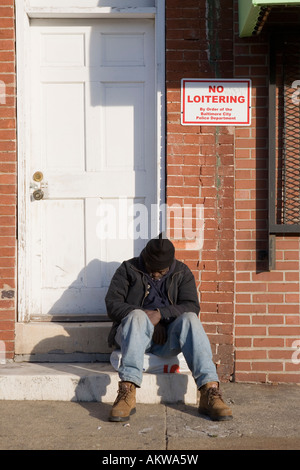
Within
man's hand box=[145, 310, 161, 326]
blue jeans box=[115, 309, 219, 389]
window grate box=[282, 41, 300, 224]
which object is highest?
window grate box=[282, 41, 300, 224]

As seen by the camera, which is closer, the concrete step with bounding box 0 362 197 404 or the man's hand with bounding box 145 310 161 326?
the man's hand with bounding box 145 310 161 326

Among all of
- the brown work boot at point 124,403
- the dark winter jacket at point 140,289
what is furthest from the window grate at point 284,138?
the brown work boot at point 124,403

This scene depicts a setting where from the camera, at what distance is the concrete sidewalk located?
4156 mm

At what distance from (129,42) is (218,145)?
116 cm

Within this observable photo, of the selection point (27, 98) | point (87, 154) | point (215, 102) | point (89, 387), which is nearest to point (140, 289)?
point (89, 387)

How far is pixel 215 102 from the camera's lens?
5523mm

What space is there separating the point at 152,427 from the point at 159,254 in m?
1.19

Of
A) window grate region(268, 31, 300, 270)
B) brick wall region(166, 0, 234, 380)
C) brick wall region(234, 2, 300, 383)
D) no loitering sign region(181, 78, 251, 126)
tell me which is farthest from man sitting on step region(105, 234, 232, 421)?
no loitering sign region(181, 78, 251, 126)

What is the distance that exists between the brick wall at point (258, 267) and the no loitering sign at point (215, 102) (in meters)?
0.07

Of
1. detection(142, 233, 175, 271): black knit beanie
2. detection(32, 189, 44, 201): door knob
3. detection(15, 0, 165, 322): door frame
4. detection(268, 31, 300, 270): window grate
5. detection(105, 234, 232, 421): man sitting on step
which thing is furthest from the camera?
detection(32, 189, 44, 201): door knob

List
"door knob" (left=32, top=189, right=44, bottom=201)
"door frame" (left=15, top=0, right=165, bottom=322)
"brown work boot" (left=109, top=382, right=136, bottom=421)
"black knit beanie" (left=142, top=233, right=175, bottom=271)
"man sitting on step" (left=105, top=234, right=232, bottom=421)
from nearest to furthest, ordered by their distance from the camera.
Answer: "brown work boot" (left=109, top=382, right=136, bottom=421) → "man sitting on step" (left=105, top=234, right=232, bottom=421) → "black knit beanie" (left=142, top=233, right=175, bottom=271) → "door frame" (left=15, top=0, right=165, bottom=322) → "door knob" (left=32, top=189, right=44, bottom=201)

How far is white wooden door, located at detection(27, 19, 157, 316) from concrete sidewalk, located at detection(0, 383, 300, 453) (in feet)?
3.89

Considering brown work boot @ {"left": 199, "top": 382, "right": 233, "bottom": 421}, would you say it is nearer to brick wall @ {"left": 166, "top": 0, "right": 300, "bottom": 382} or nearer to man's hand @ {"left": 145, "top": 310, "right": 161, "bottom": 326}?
man's hand @ {"left": 145, "top": 310, "right": 161, "bottom": 326}

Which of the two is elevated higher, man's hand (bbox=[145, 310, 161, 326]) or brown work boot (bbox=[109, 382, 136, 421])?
man's hand (bbox=[145, 310, 161, 326])
